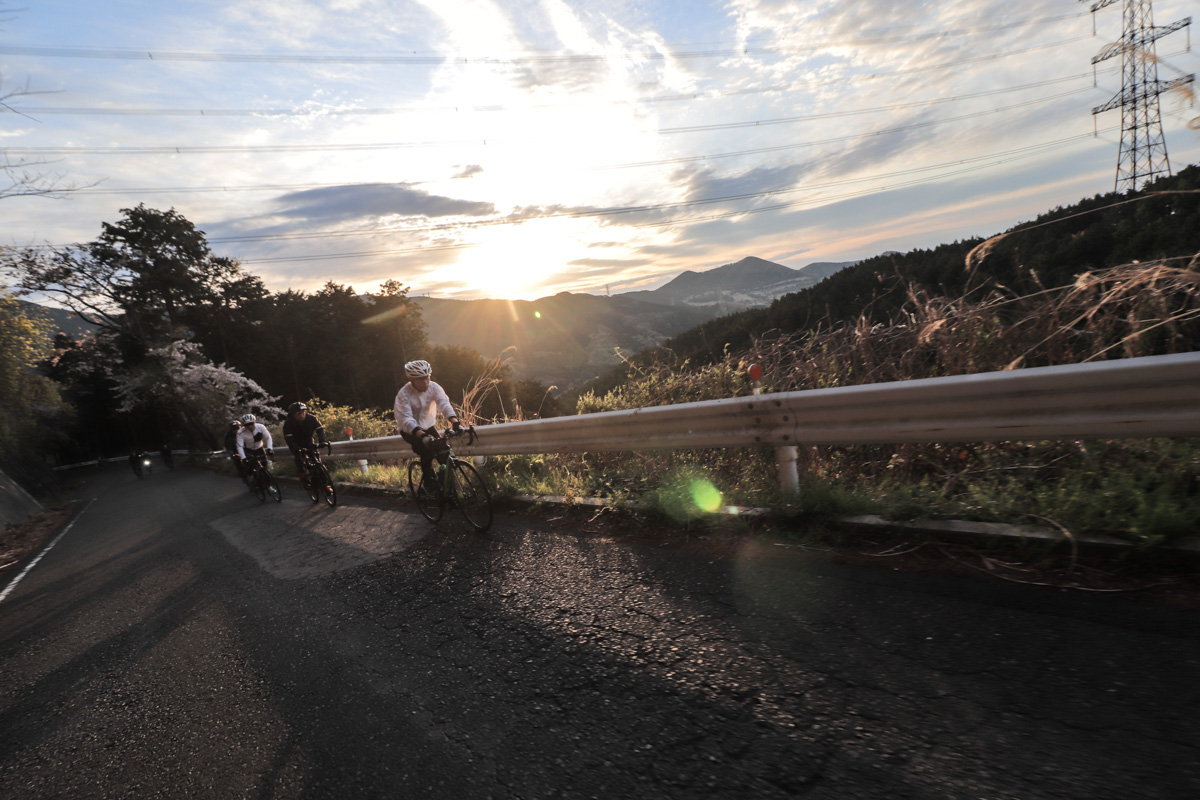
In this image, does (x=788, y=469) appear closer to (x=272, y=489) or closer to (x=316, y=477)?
(x=316, y=477)

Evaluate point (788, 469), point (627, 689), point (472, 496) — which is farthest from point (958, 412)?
point (472, 496)

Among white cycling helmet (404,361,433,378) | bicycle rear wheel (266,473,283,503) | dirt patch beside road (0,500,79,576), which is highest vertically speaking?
white cycling helmet (404,361,433,378)

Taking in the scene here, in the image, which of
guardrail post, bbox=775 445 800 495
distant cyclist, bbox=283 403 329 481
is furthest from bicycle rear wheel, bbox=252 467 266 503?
guardrail post, bbox=775 445 800 495

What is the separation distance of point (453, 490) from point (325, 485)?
4546 mm

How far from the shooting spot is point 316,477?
10242mm

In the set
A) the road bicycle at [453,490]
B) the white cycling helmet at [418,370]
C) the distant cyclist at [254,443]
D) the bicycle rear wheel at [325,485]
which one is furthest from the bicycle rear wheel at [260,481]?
the white cycling helmet at [418,370]

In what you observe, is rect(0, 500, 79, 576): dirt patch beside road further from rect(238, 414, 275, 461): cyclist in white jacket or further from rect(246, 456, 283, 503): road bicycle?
rect(238, 414, 275, 461): cyclist in white jacket

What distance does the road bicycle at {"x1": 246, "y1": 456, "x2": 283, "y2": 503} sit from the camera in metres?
12.3

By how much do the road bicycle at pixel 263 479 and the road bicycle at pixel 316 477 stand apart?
6.91 feet

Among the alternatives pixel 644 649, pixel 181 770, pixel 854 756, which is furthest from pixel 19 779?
pixel 854 756

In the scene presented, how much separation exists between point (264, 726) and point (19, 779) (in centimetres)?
121

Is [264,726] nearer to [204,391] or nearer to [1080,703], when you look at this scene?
[1080,703]

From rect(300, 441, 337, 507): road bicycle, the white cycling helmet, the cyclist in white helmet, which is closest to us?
the cyclist in white helmet

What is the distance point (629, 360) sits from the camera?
8.39 metres
